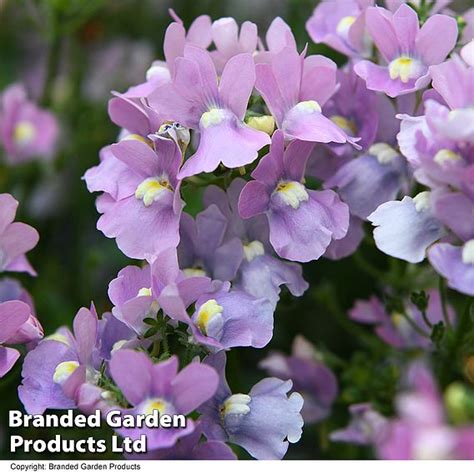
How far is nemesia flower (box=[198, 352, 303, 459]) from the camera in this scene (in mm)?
732

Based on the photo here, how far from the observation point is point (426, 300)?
86 cm

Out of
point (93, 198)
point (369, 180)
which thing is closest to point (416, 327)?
point (369, 180)

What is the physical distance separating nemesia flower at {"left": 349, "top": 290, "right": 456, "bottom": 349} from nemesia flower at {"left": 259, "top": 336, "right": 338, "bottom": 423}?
0.07 m

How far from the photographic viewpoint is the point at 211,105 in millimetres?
803

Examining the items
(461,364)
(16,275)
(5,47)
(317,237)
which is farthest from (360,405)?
(5,47)

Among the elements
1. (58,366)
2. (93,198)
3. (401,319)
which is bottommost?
(93,198)

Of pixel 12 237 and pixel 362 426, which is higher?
pixel 12 237

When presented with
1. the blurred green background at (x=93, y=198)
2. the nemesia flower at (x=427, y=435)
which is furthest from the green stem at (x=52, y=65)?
the nemesia flower at (x=427, y=435)

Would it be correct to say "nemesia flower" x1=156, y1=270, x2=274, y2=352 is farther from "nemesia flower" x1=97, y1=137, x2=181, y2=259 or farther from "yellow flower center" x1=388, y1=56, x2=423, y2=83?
"yellow flower center" x1=388, y1=56, x2=423, y2=83

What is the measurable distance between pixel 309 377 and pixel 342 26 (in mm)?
368

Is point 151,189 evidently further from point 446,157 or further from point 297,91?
point 446,157

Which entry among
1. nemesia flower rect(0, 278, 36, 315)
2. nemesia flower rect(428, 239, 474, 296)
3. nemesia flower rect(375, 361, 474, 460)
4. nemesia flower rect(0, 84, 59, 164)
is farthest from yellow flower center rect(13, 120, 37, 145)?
nemesia flower rect(375, 361, 474, 460)
